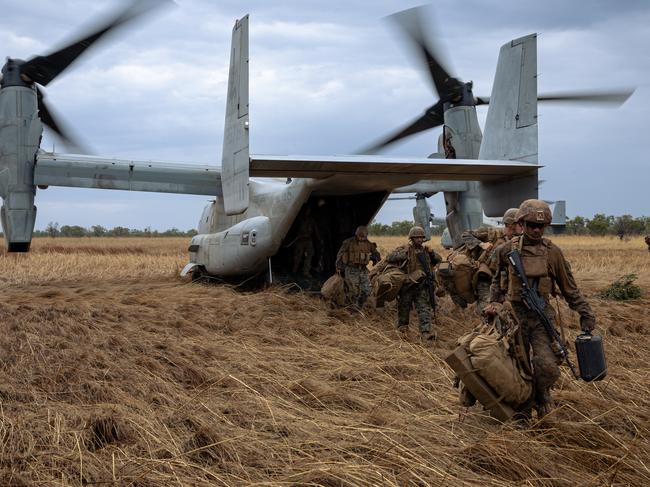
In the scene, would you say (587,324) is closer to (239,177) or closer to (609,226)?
(239,177)

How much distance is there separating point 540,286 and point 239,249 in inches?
310

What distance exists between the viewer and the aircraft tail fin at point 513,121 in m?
10.2

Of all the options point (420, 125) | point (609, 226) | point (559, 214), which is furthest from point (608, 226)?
point (420, 125)

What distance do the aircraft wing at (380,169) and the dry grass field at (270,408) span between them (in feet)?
6.70

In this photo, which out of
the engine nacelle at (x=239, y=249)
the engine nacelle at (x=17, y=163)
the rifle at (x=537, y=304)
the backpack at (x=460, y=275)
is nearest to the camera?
the rifle at (x=537, y=304)

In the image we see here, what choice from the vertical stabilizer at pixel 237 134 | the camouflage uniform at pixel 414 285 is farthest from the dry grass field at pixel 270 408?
the vertical stabilizer at pixel 237 134

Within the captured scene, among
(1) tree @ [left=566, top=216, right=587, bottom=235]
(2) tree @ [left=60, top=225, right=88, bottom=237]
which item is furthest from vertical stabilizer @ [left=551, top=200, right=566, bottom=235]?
(2) tree @ [left=60, top=225, right=88, bottom=237]

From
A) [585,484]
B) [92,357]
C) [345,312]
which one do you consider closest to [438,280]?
[345,312]

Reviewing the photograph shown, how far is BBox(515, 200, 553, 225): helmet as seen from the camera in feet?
15.5

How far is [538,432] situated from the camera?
4.64 m

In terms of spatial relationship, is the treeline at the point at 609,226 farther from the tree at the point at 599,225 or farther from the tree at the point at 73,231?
the tree at the point at 73,231

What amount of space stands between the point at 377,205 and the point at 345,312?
245 centimetres

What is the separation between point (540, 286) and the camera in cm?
485

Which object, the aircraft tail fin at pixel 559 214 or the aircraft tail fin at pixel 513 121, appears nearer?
the aircraft tail fin at pixel 513 121
